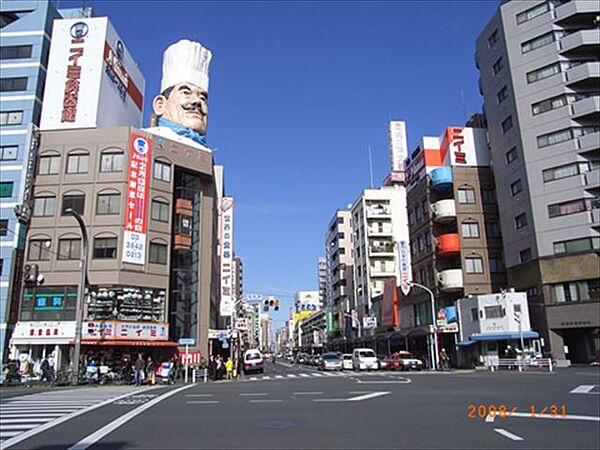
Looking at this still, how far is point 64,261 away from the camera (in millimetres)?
38031

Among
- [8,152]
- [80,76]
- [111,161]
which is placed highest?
[80,76]

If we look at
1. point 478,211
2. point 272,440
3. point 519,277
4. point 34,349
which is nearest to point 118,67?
point 34,349

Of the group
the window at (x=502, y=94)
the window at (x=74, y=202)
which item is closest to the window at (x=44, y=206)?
the window at (x=74, y=202)

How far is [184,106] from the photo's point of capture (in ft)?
159

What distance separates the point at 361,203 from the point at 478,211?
2704 centimetres

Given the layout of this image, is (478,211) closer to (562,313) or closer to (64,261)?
(562,313)

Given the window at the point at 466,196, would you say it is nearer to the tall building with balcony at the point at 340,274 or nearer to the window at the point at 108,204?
the window at the point at 108,204

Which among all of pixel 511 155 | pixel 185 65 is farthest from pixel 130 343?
pixel 511 155

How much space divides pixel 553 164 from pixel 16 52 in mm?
44181

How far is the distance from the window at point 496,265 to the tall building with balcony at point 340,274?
37.9 metres

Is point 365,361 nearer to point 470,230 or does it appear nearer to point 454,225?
point 470,230

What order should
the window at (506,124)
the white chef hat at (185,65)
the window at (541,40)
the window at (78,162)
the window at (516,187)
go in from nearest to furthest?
1. the window at (78,162)
2. the window at (541,40)
3. the window at (516,187)
4. the window at (506,124)
5. the white chef hat at (185,65)

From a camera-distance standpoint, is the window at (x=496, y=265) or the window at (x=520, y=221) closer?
the window at (x=520, y=221)

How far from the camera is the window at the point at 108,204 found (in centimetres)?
3881
